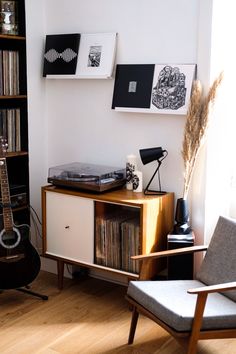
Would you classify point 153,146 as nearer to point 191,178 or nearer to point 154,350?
point 191,178

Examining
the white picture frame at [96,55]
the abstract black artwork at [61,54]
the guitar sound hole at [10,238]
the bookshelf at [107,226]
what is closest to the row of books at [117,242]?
the bookshelf at [107,226]

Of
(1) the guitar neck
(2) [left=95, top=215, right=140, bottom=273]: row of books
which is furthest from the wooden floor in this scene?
(1) the guitar neck

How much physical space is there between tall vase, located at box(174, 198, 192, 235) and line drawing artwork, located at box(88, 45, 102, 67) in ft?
3.58

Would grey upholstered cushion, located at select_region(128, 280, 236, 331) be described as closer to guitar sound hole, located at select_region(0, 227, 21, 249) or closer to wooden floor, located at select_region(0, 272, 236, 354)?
wooden floor, located at select_region(0, 272, 236, 354)

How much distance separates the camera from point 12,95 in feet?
11.7

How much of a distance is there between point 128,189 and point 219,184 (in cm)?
59

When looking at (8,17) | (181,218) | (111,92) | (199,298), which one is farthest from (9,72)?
(199,298)

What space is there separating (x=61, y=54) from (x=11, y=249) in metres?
1.39

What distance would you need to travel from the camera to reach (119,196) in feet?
10.5

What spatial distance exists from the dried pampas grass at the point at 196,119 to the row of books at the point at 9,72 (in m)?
1.31

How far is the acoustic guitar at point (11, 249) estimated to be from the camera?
328cm

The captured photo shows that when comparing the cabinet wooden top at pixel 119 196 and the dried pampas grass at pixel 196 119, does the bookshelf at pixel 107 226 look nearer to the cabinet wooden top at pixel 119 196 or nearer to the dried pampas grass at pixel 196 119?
the cabinet wooden top at pixel 119 196

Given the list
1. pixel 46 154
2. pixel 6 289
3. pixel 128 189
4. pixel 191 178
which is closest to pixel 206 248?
pixel 191 178

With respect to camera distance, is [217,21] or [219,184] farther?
[219,184]
